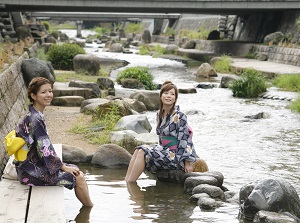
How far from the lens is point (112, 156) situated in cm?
920

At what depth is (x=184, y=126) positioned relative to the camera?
26.7 feet

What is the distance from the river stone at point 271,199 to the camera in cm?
672

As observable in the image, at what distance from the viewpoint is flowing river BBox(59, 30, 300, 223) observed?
7016 millimetres

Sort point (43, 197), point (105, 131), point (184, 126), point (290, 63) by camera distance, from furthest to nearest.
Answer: point (290, 63) < point (105, 131) < point (184, 126) < point (43, 197)

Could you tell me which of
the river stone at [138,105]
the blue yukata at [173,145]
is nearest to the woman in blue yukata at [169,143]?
the blue yukata at [173,145]

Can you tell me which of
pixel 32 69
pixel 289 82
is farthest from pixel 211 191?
pixel 289 82

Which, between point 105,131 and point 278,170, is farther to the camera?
point 105,131

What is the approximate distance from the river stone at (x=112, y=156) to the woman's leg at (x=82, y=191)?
2.08 metres

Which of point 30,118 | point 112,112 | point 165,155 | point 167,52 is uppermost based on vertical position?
point 30,118

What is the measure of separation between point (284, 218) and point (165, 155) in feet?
7.10

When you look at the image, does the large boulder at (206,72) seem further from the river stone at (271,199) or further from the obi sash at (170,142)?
the river stone at (271,199)

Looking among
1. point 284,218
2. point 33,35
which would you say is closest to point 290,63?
point 33,35

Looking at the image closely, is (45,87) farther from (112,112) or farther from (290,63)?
(290,63)

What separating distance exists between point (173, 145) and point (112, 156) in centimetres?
135
